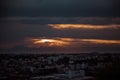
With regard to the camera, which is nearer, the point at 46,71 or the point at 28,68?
the point at 46,71

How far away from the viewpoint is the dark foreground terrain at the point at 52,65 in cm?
3559

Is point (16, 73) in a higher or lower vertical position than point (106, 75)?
lower

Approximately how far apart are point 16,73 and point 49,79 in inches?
223

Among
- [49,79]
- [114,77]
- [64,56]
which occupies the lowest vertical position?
[64,56]

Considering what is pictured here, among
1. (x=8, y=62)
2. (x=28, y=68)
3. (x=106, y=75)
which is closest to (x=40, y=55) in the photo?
(x=8, y=62)

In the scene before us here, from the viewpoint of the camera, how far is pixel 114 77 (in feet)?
77.2

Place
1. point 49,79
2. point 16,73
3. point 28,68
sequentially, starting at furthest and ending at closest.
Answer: point 28,68 < point 16,73 < point 49,79

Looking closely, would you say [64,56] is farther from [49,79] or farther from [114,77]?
[114,77]

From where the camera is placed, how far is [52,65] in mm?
46750

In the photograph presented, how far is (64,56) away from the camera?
5362 centimetres

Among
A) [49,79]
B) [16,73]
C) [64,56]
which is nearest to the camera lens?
[49,79]

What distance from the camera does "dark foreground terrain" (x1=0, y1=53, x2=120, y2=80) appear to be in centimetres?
3559

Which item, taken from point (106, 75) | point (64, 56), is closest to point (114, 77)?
point (106, 75)

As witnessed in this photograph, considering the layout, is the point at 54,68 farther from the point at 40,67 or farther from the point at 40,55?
the point at 40,55
